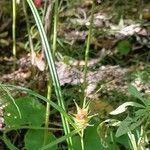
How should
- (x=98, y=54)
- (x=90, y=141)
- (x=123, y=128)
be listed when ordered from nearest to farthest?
(x=123, y=128)
(x=90, y=141)
(x=98, y=54)

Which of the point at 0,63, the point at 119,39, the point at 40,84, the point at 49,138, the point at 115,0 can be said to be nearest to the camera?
the point at 49,138

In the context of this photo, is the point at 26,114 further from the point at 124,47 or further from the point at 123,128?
the point at 124,47

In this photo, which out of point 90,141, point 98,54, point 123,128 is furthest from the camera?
point 98,54

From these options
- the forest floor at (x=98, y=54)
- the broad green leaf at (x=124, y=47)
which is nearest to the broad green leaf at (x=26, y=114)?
the forest floor at (x=98, y=54)

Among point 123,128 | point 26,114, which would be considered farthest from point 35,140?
point 123,128

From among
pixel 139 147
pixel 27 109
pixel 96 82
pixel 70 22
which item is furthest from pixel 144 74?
pixel 139 147

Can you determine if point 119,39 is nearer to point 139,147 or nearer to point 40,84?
point 40,84

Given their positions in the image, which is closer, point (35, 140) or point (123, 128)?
point (123, 128)
